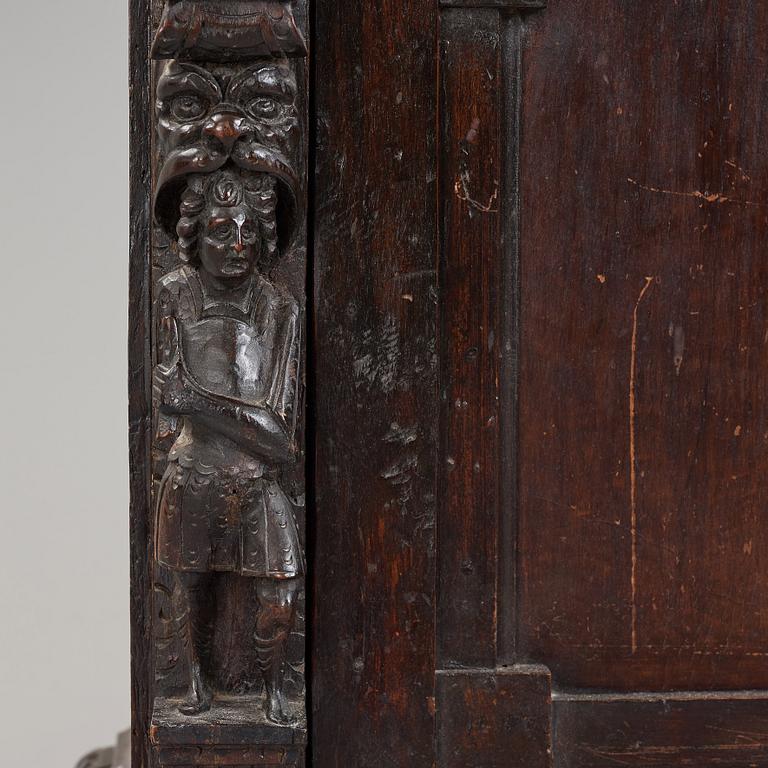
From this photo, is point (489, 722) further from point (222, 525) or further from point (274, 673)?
point (222, 525)

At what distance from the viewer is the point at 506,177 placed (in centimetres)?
114

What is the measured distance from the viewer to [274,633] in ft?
3.52

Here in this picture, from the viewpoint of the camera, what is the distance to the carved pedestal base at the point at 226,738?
3.53ft

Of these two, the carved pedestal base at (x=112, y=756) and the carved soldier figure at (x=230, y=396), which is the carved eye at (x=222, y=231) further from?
the carved pedestal base at (x=112, y=756)

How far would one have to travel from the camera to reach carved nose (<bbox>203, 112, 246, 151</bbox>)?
3.37 ft

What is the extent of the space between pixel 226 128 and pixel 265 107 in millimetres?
40

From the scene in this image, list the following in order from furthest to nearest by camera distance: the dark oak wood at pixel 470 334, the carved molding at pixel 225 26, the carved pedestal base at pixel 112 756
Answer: the carved pedestal base at pixel 112 756 < the dark oak wood at pixel 470 334 < the carved molding at pixel 225 26

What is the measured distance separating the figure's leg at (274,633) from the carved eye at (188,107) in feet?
1.32

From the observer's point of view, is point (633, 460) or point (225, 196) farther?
point (633, 460)

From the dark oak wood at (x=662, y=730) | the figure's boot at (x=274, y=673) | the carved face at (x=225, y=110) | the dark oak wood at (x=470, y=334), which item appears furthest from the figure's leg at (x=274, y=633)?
the carved face at (x=225, y=110)

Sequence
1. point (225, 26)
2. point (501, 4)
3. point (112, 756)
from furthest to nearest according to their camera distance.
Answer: point (112, 756) < point (501, 4) < point (225, 26)

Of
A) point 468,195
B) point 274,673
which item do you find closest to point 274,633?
point 274,673

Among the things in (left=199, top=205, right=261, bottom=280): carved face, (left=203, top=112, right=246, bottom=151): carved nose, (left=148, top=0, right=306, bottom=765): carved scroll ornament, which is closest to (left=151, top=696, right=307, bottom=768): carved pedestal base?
(left=148, top=0, right=306, bottom=765): carved scroll ornament

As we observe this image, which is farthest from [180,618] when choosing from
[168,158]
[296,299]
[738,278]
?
[738,278]
